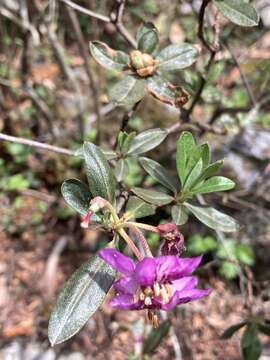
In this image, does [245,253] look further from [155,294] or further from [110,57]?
[155,294]

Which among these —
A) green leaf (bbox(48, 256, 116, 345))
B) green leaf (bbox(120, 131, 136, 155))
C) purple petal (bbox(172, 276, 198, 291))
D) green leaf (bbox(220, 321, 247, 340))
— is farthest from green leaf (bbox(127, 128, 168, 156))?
green leaf (bbox(220, 321, 247, 340))

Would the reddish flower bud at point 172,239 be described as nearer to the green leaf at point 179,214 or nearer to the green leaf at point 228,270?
the green leaf at point 179,214

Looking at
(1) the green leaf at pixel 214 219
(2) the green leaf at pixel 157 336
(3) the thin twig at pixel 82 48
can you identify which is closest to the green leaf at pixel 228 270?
(2) the green leaf at pixel 157 336

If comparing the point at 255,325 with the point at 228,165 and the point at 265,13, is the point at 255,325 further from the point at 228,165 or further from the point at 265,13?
the point at 265,13

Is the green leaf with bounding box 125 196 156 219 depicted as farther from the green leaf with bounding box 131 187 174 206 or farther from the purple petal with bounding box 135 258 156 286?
the purple petal with bounding box 135 258 156 286

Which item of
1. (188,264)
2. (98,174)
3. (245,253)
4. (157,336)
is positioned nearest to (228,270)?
(245,253)

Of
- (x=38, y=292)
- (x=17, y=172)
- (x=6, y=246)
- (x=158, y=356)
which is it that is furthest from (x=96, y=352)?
(x=17, y=172)
